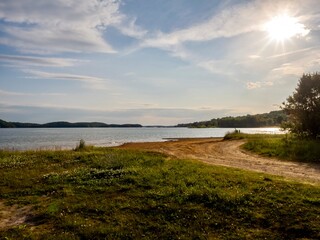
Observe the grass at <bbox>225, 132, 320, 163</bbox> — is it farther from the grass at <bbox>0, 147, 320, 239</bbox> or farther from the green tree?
the grass at <bbox>0, 147, 320, 239</bbox>

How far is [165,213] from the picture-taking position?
45.0ft

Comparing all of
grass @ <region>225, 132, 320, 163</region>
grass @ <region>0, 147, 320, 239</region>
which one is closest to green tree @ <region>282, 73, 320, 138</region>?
grass @ <region>225, 132, 320, 163</region>

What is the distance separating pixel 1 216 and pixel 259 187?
11934mm

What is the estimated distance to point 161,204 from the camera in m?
14.6

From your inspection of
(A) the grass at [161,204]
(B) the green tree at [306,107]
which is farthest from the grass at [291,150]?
(A) the grass at [161,204]

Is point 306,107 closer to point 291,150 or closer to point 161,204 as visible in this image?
point 291,150

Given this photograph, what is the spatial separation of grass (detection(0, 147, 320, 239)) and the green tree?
69.1 ft

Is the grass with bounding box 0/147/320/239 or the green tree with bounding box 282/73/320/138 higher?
the green tree with bounding box 282/73/320/138

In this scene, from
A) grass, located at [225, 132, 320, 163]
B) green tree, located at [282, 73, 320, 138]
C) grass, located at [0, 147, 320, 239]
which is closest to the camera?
grass, located at [0, 147, 320, 239]

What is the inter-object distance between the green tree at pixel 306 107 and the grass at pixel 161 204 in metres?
21.1

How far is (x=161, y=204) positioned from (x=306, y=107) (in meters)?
29.3

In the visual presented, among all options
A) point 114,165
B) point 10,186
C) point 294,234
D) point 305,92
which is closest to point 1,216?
point 10,186

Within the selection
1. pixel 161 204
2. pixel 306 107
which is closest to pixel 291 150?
pixel 306 107

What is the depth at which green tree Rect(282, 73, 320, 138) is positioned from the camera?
36.8 m
